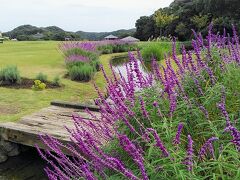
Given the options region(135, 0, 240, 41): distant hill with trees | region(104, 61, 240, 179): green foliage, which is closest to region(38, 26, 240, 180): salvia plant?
region(104, 61, 240, 179): green foliage

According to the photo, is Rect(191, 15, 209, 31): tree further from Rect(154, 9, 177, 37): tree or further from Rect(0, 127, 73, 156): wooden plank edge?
Rect(0, 127, 73, 156): wooden plank edge

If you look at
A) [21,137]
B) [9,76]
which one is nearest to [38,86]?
[9,76]

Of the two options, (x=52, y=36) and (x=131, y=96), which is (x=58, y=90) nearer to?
(x=131, y=96)

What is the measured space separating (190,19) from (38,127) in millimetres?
49286

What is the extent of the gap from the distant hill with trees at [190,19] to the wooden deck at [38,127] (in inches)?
1086

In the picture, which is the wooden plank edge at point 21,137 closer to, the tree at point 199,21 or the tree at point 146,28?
the tree at point 199,21

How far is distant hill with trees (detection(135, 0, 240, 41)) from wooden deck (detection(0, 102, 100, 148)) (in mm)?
27597

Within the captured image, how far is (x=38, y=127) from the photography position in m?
7.53

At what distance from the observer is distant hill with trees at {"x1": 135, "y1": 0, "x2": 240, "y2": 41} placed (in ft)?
135

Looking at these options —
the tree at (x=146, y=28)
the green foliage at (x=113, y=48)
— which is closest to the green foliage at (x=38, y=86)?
the green foliage at (x=113, y=48)

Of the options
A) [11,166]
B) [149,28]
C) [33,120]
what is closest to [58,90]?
[33,120]

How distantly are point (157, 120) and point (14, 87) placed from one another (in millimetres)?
10253

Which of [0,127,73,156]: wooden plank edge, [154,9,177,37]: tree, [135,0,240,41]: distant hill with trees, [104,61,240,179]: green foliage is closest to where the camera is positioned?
[104,61,240,179]: green foliage

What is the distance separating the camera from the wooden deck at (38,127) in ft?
22.8
